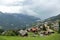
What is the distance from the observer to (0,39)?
37781 mm

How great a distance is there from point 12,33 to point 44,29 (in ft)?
94.5

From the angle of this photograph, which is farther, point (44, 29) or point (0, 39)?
point (44, 29)

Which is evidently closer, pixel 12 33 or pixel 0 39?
pixel 0 39

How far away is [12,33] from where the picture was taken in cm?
5525

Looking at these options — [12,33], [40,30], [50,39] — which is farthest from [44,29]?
[50,39]

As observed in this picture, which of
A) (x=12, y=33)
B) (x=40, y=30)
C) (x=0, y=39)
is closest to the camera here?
(x=0, y=39)

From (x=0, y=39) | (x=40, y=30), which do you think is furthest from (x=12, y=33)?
(x=40, y=30)

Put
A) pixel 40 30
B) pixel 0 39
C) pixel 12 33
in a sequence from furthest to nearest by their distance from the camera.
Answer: pixel 40 30 < pixel 12 33 < pixel 0 39

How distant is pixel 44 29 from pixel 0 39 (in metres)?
45.6

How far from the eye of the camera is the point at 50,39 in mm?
39125

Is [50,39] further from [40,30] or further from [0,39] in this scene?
[40,30]

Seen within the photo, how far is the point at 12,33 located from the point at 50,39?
1873 centimetres

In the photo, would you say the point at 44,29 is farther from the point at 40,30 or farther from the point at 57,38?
the point at 57,38

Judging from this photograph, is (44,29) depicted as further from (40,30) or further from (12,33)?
(12,33)
